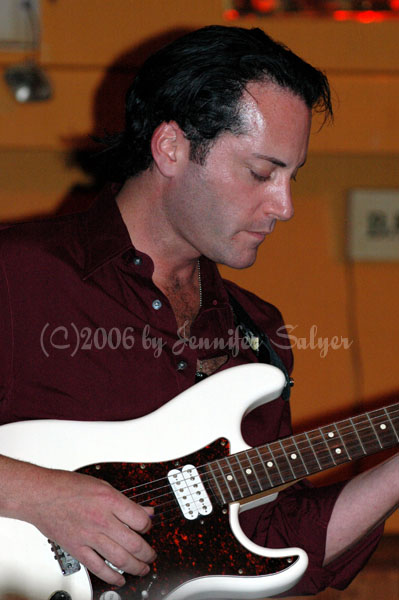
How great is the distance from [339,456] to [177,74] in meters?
0.76

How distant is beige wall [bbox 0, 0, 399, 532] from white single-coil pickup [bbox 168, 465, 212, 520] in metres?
1.24

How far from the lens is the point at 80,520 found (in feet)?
4.00

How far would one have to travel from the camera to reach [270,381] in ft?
4.58

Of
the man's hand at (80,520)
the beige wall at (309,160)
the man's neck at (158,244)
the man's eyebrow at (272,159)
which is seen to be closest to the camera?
the man's hand at (80,520)

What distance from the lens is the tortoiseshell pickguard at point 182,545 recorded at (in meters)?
1.27

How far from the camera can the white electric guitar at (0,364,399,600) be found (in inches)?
48.3

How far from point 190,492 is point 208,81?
0.74 m

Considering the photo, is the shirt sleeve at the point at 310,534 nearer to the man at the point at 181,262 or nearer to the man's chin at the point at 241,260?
the man at the point at 181,262

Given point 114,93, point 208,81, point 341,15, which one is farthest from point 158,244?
point 341,15

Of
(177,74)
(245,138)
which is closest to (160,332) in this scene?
(245,138)

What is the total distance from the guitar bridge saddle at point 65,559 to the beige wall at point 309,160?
139 cm

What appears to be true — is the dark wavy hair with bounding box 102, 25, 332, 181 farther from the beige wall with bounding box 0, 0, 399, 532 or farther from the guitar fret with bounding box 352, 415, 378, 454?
the beige wall with bounding box 0, 0, 399, 532

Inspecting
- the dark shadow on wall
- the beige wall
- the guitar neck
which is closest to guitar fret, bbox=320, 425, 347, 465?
the guitar neck

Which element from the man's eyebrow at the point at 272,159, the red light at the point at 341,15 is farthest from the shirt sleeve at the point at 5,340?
the red light at the point at 341,15
